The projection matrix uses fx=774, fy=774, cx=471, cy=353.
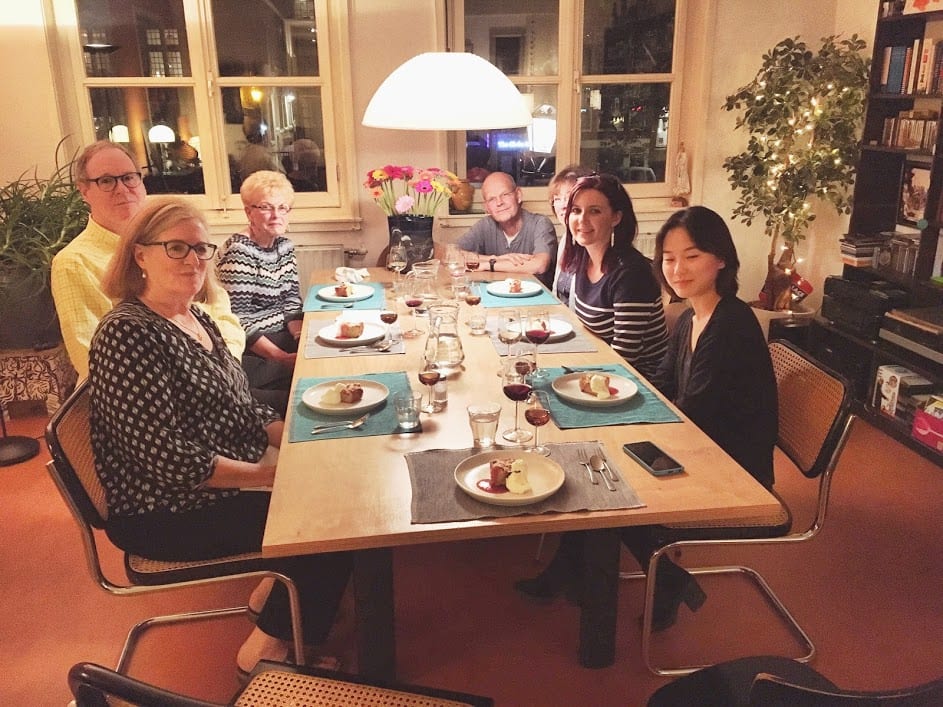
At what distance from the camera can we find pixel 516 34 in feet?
13.9

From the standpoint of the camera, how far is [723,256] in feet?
6.70

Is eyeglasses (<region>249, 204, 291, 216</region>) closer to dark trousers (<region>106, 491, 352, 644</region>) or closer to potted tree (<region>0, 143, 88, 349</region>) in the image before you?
potted tree (<region>0, 143, 88, 349</region>)

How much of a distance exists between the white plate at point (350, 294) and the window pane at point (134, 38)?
1814 millimetres

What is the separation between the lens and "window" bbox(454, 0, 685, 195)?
423 centimetres

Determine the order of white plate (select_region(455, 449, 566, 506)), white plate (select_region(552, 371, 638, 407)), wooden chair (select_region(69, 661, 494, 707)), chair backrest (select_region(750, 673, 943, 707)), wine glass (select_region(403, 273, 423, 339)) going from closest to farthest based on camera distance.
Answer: chair backrest (select_region(750, 673, 943, 707)) < wooden chair (select_region(69, 661, 494, 707)) < white plate (select_region(455, 449, 566, 506)) < white plate (select_region(552, 371, 638, 407)) < wine glass (select_region(403, 273, 423, 339))

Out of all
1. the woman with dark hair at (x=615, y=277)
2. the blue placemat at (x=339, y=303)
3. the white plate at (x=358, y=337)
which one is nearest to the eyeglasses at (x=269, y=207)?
the blue placemat at (x=339, y=303)

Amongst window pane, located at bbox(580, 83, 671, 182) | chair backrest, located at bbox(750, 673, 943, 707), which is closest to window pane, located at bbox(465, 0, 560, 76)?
window pane, located at bbox(580, 83, 671, 182)

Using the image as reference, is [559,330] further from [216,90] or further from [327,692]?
[216,90]

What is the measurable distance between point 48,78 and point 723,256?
3.40 m

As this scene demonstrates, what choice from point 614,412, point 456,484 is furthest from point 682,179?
point 456,484

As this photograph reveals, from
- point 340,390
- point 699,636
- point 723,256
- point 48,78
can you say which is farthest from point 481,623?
point 48,78

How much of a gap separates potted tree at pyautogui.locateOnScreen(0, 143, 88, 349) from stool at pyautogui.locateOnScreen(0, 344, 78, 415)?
0.06m

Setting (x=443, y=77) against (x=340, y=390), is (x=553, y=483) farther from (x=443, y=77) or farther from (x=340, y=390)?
(x=443, y=77)

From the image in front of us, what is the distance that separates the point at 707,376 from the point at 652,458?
42 cm
